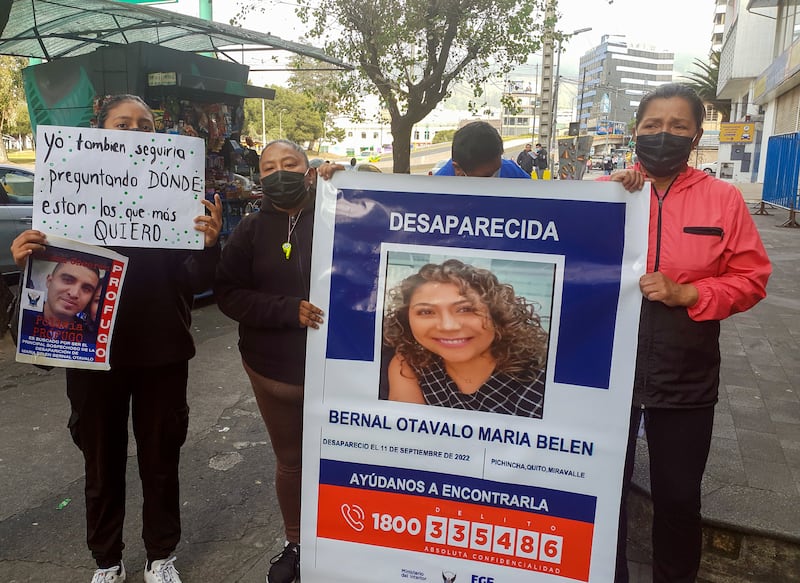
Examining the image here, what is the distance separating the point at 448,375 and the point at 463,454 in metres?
0.25

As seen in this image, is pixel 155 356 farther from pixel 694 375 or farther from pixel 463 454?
pixel 694 375

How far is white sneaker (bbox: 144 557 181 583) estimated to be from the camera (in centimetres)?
261

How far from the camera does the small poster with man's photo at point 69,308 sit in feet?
7.41

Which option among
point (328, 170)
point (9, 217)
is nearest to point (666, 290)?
point (328, 170)

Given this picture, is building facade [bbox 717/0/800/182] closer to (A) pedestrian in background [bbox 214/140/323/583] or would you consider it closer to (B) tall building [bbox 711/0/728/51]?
(A) pedestrian in background [bbox 214/140/323/583]

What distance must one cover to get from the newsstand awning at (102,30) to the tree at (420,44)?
4.92 metres

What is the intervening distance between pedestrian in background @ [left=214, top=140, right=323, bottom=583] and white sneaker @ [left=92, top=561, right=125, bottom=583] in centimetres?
84

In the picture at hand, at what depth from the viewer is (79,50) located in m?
9.94

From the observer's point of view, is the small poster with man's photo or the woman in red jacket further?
the small poster with man's photo

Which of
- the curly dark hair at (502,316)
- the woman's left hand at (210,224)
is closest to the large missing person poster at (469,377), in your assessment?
the curly dark hair at (502,316)

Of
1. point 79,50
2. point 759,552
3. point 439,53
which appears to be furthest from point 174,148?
point 439,53

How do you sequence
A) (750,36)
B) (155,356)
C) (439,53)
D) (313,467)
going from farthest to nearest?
(750,36) → (439,53) → (155,356) → (313,467)

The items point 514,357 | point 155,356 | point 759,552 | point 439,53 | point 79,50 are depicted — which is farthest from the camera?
point 439,53

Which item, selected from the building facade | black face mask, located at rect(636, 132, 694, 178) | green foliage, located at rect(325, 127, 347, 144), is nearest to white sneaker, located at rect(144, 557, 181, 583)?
black face mask, located at rect(636, 132, 694, 178)
